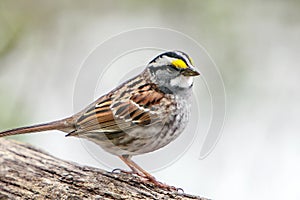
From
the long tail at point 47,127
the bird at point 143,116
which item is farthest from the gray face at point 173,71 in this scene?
the long tail at point 47,127

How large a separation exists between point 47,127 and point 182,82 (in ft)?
3.44

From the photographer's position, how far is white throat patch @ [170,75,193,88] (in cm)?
470

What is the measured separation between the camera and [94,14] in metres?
7.68

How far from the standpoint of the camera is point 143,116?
15.5 ft

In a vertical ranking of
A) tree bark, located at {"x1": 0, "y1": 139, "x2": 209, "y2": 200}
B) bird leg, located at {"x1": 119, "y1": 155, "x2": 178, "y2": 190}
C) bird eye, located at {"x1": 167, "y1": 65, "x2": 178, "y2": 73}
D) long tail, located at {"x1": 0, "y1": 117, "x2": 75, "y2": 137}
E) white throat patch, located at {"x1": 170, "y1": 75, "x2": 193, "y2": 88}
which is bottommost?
tree bark, located at {"x1": 0, "y1": 139, "x2": 209, "y2": 200}

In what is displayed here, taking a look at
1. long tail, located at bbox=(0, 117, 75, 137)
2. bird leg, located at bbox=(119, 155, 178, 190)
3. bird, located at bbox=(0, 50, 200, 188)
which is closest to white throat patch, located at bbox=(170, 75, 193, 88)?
bird, located at bbox=(0, 50, 200, 188)

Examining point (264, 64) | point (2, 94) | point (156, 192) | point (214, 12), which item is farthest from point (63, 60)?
point (156, 192)

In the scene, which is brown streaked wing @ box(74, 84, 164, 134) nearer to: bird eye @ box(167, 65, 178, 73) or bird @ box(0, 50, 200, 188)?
bird @ box(0, 50, 200, 188)

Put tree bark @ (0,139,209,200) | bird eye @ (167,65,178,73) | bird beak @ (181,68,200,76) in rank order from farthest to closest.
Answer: bird eye @ (167,65,178,73)
bird beak @ (181,68,200,76)
tree bark @ (0,139,209,200)

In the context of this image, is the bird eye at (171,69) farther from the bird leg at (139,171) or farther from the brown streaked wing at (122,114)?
the bird leg at (139,171)

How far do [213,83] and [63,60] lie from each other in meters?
2.41

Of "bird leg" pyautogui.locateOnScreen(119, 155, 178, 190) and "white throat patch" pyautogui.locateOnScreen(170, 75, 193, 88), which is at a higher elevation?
"white throat patch" pyautogui.locateOnScreen(170, 75, 193, 88)

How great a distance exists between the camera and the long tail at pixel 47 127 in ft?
15.4

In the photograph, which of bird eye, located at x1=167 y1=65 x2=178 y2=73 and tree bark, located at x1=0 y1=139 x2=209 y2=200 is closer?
tree bark, located at x1=0 y1=139 x2=209 y2=200
